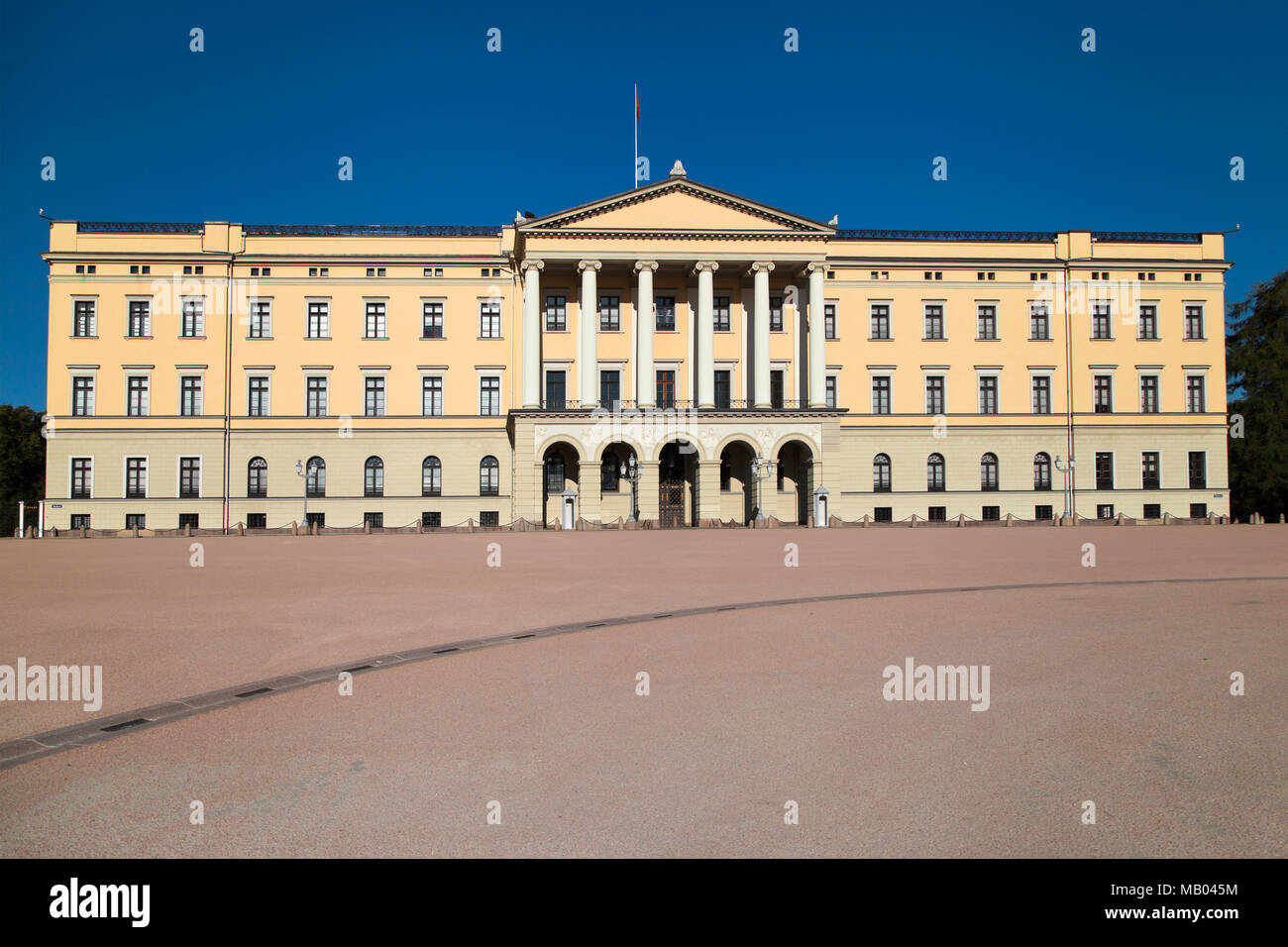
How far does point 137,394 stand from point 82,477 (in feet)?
18.7

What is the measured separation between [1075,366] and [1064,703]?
5314 centimetres

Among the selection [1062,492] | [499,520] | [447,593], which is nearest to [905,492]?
[1062,492]

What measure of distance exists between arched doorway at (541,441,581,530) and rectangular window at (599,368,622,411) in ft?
12.8

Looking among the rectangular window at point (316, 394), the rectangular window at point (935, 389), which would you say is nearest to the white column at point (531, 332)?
the rectangular window at point (316, 394)

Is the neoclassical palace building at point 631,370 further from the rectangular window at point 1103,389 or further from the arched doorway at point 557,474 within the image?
the arched doorway at point 557,474

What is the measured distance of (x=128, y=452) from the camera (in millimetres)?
47750

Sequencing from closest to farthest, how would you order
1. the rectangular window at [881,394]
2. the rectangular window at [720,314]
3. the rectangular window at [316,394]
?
1. the rectangular window at [316,394]
2. the rectangular window at [720,314]
3. the rectangular window at [881,394]

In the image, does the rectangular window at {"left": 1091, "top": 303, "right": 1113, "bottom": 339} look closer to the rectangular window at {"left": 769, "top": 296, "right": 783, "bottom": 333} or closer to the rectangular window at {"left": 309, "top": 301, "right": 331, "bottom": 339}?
the rectangular window at {"left": 769, "top": 296, "right": 783, "bottom": 333}

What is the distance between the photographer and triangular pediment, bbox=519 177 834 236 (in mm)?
47031

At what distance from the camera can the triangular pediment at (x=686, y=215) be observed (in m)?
47.0

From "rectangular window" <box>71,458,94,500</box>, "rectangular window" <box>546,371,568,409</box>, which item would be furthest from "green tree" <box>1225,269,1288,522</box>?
"rectangular window" <box>71,458,94,500</box>

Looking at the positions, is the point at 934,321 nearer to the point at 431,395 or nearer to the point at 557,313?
the point at 557,313

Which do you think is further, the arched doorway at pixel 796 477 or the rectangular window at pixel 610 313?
the rectangular window at pixel 610 313

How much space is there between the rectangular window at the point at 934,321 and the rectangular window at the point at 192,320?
45034mm
